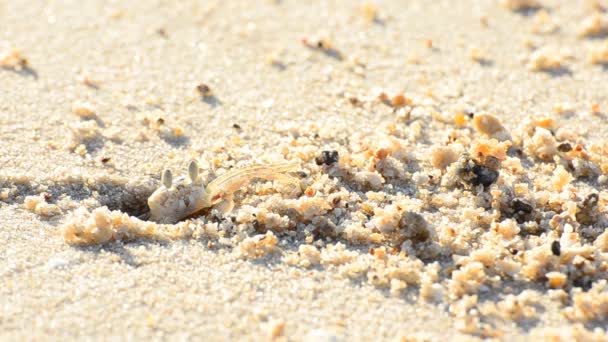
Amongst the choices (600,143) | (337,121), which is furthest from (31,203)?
(600,143)

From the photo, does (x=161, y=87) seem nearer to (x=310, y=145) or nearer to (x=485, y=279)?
(x=310, y=145)

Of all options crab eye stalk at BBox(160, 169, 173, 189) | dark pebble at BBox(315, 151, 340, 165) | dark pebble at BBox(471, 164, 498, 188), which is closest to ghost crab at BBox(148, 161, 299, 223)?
crab eye stalk at BBox(160, 169, 173, 189)

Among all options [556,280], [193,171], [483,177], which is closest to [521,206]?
[483,177]

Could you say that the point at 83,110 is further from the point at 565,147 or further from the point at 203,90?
the point at 565,147

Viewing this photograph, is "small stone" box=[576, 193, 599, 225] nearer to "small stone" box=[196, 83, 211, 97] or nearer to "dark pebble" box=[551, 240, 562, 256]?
"dark pebble" box=[551, 240, 562, 256]

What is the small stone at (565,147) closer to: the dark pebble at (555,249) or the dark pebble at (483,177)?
the dark pebble at (483,177)

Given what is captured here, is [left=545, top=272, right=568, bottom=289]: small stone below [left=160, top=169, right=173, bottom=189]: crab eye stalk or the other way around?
below
